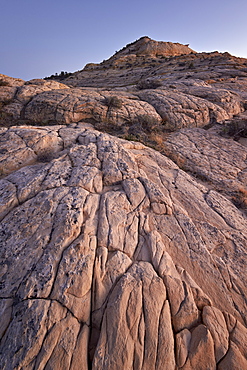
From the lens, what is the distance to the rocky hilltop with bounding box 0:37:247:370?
3000 mm

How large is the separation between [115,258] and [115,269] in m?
0.23

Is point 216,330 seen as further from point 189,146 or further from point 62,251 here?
point 189,146

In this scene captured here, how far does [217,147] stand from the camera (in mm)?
11562

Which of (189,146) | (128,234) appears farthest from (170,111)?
(128,234)

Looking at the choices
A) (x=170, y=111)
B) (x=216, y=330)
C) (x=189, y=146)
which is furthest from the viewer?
(x=170, y=111)

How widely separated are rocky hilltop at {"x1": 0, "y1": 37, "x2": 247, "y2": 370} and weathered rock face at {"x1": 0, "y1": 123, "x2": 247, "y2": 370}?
0.06 ft

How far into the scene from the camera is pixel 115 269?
3.79m

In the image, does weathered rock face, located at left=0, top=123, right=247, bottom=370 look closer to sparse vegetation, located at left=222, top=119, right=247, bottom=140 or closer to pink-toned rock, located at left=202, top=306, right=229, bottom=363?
pink-toned rock, located at left=202, top=306, right=229, bottom=363

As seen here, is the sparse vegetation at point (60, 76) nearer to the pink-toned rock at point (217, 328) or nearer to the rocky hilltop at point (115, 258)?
the rocky hilltop at point (115, 258)

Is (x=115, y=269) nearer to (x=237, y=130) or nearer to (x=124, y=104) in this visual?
(x=124, y=104)

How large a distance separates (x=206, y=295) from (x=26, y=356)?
3.31 meters

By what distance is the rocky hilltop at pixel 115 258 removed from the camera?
300 cm

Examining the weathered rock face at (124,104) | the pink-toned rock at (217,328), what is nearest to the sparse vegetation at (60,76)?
the weathered rock face at (124,104)

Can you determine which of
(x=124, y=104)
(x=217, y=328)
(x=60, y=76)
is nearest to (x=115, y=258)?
(x=217, y=328)
